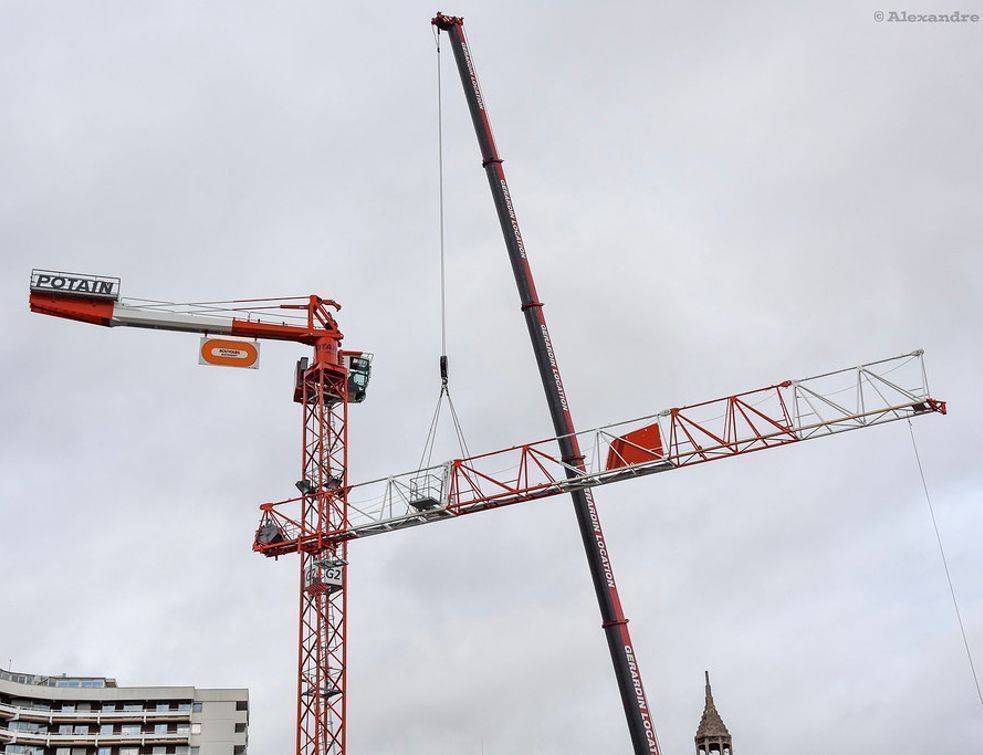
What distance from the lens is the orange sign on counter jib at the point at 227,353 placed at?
80062mm

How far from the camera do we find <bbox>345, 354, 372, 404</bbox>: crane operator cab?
8394 cm

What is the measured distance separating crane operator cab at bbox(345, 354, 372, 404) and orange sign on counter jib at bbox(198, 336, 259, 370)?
679cm

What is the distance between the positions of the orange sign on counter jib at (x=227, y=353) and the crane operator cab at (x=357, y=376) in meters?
6.79

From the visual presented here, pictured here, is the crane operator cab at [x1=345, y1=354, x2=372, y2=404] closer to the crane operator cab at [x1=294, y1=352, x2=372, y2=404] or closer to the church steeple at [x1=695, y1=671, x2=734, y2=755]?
the crane operator cab at [x1=294, y1=352, x2=372, y2=404]

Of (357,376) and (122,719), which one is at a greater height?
(357,376)

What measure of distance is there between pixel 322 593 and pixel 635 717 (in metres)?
24.7

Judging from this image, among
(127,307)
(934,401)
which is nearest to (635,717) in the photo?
(934,401)

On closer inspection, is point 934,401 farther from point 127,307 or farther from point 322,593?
point 127,307

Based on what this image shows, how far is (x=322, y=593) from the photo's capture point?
76.2 m

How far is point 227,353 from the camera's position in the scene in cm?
8038

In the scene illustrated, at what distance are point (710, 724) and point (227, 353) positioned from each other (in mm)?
63639

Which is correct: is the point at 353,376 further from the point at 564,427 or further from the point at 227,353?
the point at 564,427

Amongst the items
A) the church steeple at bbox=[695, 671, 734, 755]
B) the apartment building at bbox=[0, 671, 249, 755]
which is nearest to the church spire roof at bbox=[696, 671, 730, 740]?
the church steeple at bbox=[695, 671, 734, 755]

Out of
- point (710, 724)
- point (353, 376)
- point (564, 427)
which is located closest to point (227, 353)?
point (353, 376)
